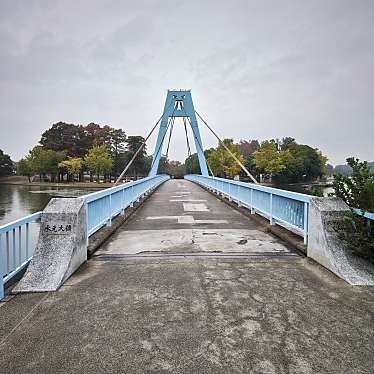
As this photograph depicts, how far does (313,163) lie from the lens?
251 feet

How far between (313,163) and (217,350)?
269ft

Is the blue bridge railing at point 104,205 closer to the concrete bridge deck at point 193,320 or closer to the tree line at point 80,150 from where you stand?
the concrete bridge deck at point 193,320

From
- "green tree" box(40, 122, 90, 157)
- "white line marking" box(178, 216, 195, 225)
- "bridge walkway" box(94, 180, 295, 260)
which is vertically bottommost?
"bridge walkway" box(94, 180, 295, 260)

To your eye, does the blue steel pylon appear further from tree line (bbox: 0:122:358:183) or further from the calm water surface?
tree line (bbox: 0:122:358:183)

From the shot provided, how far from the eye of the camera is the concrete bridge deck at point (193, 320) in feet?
7.08

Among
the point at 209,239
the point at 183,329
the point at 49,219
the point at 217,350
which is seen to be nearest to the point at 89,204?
the point at 49,219

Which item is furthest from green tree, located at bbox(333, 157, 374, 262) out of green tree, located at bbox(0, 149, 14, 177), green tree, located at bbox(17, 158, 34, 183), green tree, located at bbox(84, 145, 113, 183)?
green tree, located at bbox(0, 149, 14, 177)

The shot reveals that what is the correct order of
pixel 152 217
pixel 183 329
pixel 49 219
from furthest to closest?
pixel 152 217 < pixel 49 219 < pixel 183 329

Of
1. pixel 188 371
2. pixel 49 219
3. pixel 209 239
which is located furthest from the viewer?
pixel 209 239

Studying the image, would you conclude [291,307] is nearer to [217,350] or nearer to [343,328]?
[343,328]

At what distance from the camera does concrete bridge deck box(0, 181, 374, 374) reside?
2158 mm

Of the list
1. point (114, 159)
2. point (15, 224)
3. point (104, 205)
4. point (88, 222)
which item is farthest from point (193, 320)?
point (114, 159)

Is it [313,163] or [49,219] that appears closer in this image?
[49,219]

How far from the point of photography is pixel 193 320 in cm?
273
